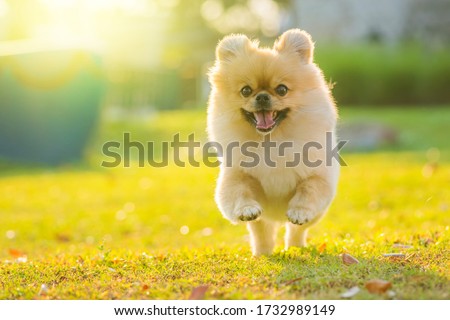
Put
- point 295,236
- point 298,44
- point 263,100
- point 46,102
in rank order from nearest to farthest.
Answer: point 263,100
point 298,44
point 295,236
point 46,102

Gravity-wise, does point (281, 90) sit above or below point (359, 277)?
above

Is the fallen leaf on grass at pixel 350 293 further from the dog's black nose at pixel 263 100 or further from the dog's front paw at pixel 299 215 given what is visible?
the dog's black nose at pixel 263 100

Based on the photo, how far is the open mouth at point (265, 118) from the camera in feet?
14.9

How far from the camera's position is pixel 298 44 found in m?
4.81

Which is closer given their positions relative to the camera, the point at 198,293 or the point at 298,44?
the point at 198,293

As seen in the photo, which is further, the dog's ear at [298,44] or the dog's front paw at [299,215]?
the dog's ear at [298,44]

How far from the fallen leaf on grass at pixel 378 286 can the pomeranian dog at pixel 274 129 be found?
0.89 m

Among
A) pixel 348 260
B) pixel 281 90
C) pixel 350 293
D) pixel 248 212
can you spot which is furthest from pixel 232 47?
pixel 350 293

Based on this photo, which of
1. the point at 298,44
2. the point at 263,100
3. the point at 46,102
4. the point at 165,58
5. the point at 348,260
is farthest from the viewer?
the point at 165,58

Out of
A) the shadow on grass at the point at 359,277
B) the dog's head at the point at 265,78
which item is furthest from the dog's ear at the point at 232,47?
the shadow on grass at the point at 359,277

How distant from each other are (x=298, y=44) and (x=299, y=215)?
128cm

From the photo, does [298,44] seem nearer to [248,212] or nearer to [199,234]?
[248,212]
